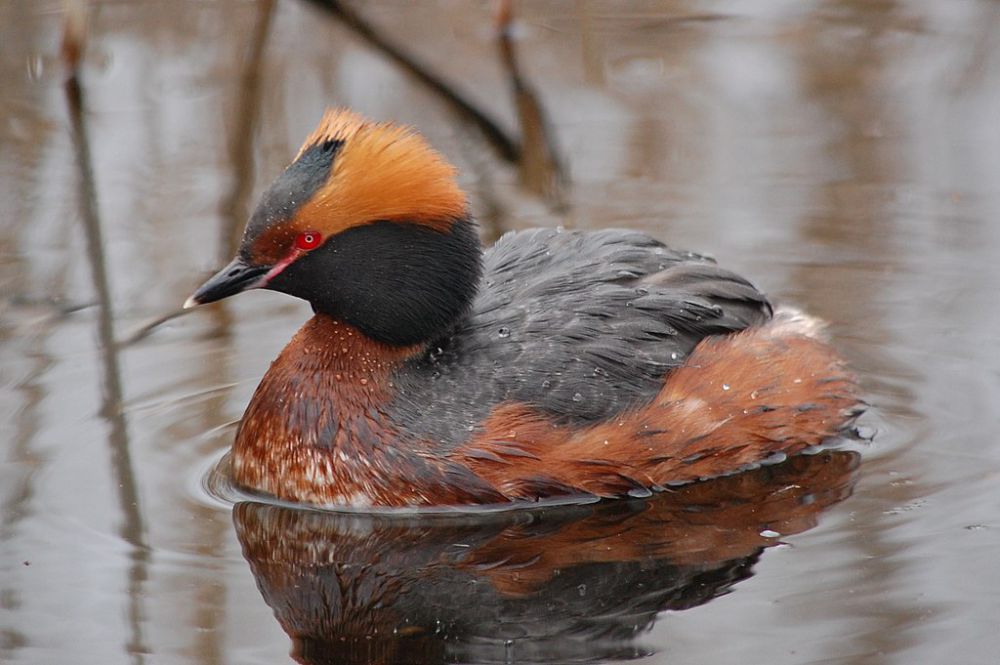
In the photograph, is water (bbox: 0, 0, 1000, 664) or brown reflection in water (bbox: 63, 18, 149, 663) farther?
brown reflection in water (bbox: 63, 18, 149, 663)

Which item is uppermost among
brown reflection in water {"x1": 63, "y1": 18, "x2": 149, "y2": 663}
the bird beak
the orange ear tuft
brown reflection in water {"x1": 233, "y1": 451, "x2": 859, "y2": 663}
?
the orange ear tuft

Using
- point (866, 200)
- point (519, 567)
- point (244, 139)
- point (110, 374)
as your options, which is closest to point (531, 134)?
point (244, 139)

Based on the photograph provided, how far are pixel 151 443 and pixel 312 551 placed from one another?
1112 millimetres

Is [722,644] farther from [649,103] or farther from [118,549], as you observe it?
[649,103]

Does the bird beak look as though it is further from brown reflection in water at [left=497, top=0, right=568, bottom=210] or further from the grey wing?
brown reflection in water at [left=497, top=0, right=568, bottom=210]

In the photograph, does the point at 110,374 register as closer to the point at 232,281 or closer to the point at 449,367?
the point at 232,281

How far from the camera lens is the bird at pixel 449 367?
245 inches

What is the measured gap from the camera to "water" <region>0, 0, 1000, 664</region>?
537 cm

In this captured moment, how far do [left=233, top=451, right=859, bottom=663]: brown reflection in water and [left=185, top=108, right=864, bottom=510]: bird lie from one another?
0.46ft

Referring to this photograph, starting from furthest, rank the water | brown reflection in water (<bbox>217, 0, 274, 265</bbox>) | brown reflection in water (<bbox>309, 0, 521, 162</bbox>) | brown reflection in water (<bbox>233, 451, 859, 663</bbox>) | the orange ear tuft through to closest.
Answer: brown reflection in water (<bbox>309, 0, 521, 162</bbox>) < brown reflection in water (<bbox>217, 0, 274, 265</bbox>) < the orange ear tuft < the water < brown reflection in water (<bbox>233, 451, 859, 663</bbox>)

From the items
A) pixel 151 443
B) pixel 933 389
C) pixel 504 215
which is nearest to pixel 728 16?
pixel 504 215

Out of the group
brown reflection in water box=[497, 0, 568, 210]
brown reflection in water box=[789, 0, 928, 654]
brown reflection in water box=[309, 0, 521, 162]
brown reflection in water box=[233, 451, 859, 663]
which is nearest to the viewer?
brown reflection in water box=[233, 451, 859, 663]

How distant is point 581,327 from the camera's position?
253 inches

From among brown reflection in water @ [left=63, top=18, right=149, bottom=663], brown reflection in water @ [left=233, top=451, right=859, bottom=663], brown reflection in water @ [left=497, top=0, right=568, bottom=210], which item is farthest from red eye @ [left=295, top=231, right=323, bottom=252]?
brown reflection in water @ [left=497, top=0, right=568, bottom=210]
